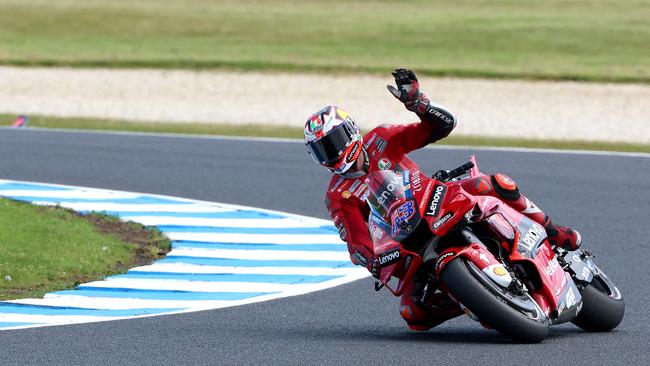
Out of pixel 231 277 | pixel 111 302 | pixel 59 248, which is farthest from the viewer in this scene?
pixel 59 248

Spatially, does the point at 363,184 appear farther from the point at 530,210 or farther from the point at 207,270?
the point at 207,270

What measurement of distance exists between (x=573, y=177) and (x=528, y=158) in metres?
2.03

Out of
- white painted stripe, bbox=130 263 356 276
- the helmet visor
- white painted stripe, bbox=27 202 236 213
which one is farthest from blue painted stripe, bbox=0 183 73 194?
the helmet visor

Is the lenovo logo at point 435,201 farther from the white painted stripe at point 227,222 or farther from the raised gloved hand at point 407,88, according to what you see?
the white painted stripe at point 227,222

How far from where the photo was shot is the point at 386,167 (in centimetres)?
885

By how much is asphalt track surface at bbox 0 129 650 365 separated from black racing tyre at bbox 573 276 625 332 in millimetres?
113

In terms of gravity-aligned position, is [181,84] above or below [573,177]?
above

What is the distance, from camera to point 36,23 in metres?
43.7

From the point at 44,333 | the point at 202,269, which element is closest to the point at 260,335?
the point at 44,333

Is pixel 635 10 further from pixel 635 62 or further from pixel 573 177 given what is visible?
pixel 573 177

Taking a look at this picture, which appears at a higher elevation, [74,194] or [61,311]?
[74,194]

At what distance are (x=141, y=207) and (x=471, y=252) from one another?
7.72m

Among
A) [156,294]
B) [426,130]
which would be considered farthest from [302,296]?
[426,130]

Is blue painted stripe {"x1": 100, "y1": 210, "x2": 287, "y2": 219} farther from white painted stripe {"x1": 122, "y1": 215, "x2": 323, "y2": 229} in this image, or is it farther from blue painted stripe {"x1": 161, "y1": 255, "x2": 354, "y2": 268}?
blue painted stripe {"x1": 161, "y1": 255, "x2": 354, "y2": 268}
